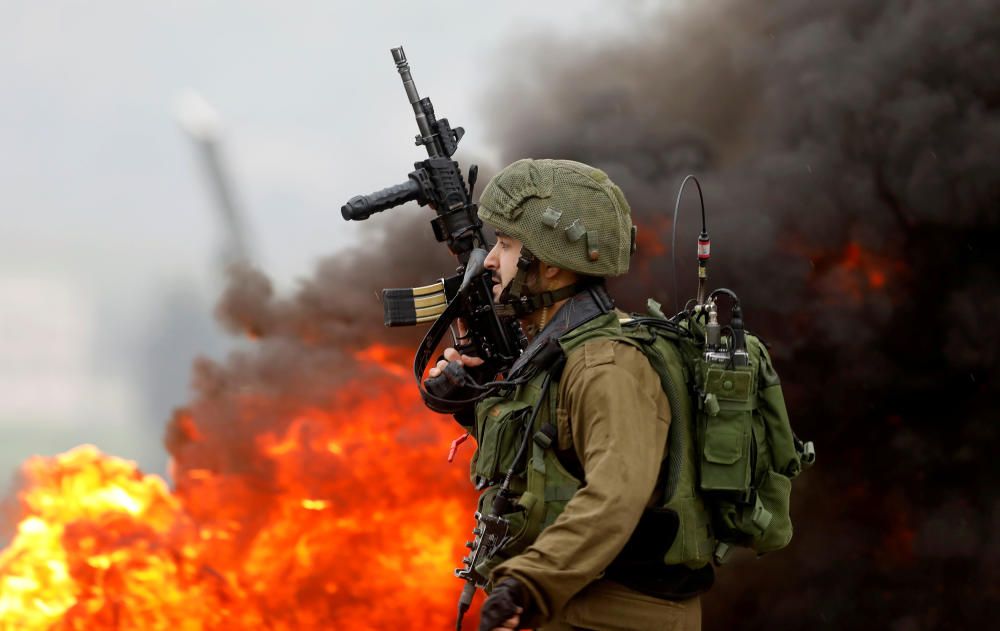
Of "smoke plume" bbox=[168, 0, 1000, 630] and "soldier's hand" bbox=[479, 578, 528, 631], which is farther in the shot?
"smoke plume" bbox=[168, 0, 1000, 630]

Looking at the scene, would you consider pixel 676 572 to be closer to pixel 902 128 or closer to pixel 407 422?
pixel 407 422

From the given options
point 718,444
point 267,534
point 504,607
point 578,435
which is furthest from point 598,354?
point 267,534

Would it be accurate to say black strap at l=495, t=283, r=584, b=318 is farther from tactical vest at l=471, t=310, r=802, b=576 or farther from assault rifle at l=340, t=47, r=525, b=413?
assault rifle at l=340, t=47, r=525, b=413

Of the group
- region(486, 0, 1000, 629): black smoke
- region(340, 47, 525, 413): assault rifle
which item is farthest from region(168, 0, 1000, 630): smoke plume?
region(340, 47, 525, 413): assault rifle

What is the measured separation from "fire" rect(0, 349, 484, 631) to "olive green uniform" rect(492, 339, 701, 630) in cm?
572

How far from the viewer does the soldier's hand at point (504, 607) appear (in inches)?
118

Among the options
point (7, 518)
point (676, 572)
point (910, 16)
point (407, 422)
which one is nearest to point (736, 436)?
point (676, 572)

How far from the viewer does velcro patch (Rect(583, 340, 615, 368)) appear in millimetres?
3408

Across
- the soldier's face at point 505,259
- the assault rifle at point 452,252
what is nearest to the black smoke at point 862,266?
the assault rifle at point 452,252

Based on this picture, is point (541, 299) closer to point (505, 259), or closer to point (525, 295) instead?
point (525, 295)

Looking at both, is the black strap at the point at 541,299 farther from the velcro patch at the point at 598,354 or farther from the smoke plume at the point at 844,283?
the smoke plume at the point at 844,283

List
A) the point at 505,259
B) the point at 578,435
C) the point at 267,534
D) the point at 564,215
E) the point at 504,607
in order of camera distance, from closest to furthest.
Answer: the point at 504,607, the point at 578,435, the point at 564,215, the point at 505,259, the point at 267,534

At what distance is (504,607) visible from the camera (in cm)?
299

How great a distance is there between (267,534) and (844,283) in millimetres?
6063
